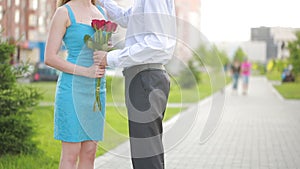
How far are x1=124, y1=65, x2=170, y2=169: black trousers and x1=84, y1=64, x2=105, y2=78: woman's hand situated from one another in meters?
0.17

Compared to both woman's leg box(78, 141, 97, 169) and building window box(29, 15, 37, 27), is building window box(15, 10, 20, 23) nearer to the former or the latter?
building window box(29, 15, 37, 27)

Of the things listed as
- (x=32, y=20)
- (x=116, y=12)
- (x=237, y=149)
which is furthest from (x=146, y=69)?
(x=32, y=20)

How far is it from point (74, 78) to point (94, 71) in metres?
0.14

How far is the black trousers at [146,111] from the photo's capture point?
3.32m

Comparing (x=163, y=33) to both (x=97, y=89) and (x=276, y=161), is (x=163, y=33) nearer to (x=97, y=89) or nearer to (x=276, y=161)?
(x=97, y=89)

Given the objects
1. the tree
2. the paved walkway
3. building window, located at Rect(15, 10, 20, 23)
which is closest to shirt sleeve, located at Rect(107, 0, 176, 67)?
the paved walkway

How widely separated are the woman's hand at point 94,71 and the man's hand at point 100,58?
30mm

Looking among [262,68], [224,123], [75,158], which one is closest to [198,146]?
[224,123]

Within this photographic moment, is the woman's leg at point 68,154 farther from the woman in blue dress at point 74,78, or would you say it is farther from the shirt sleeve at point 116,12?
the shirt sleeve at point 116,12

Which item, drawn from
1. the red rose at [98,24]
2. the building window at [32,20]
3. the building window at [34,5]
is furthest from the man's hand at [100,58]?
the building window at [32,20]

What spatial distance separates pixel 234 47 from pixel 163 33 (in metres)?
87.8

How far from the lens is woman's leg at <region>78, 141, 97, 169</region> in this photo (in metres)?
3.67

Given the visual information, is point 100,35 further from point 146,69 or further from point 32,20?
point 32,20

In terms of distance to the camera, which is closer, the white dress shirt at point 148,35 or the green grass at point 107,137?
the white dress shirt at point 148,35
